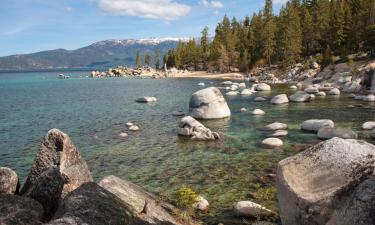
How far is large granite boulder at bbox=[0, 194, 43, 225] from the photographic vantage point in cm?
860

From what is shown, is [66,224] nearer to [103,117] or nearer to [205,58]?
[103,117]

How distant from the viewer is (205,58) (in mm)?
175250

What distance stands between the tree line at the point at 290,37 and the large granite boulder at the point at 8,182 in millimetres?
85151

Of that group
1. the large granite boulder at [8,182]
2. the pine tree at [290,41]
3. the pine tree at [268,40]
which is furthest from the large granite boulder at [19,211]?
the pine tree at [268,40]

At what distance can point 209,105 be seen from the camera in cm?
4294

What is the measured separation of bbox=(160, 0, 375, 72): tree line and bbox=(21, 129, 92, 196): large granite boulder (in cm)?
8252

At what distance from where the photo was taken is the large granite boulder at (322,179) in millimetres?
10367

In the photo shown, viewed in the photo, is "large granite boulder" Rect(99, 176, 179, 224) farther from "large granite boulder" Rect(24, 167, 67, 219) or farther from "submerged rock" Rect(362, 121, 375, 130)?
"submerged rock" Rect(362, 121, 375, 130)

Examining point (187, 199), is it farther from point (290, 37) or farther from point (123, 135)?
point (290, 37)

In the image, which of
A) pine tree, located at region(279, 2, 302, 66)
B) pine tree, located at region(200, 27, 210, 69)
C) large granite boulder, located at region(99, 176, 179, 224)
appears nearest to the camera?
large granite boulder, located at region(99, 176, 179, 224)

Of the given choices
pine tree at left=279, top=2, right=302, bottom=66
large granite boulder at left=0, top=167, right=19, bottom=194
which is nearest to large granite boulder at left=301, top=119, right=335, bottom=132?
large granite boulder at left=0, top=167, right=19, bottom=194

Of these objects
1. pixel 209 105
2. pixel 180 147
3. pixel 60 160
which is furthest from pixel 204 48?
pixel 60 160

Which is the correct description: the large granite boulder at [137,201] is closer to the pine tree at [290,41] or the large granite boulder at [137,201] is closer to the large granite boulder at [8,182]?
the large granite boulder at [8,182]

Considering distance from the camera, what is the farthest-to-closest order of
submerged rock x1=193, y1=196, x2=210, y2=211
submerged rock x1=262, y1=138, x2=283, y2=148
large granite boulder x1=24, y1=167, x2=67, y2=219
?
submerged rock x1=262, y1=138, x2=283, y2=148 < submerged rock x1=193, y1=196, x2=210, y2=211 < large granite boulder x1=24, y1=167, x2=67, y2=219
